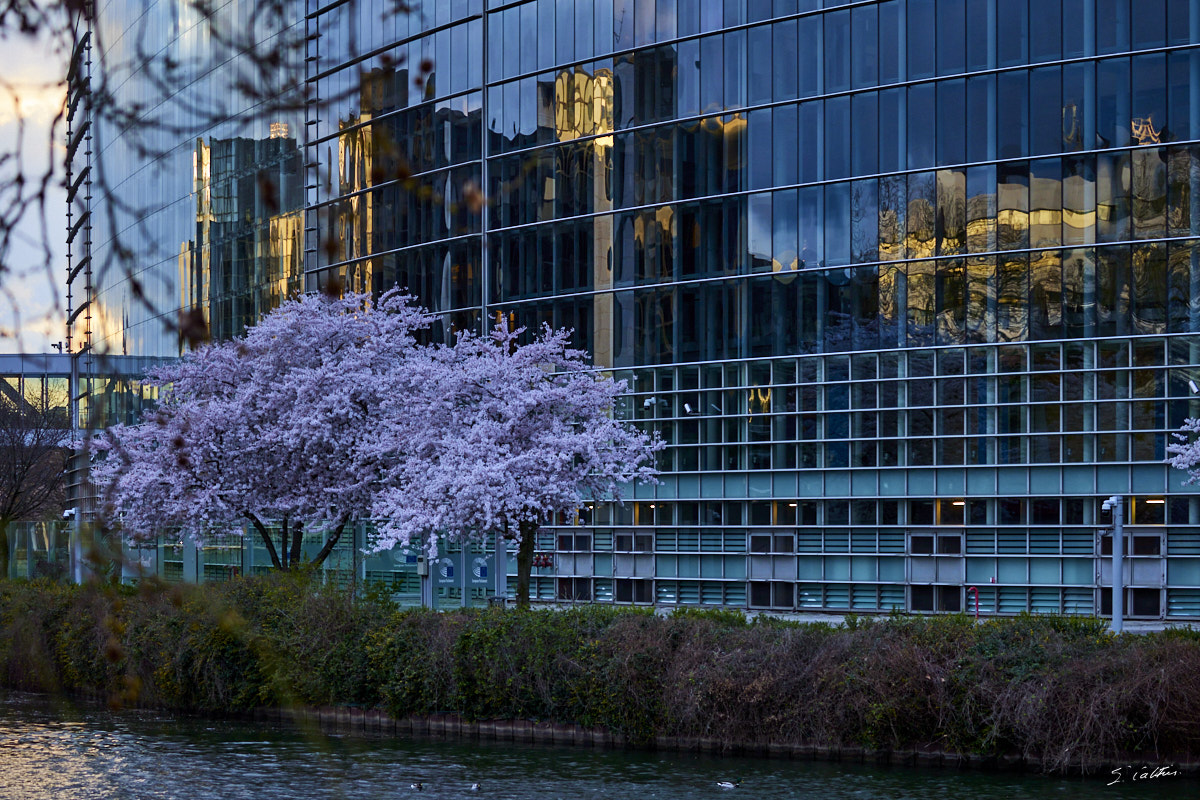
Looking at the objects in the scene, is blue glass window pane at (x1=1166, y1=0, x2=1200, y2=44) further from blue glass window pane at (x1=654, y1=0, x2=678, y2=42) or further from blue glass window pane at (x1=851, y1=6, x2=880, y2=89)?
blue glass window pane at (x1=654, y1=0, x2=678, y2=42)

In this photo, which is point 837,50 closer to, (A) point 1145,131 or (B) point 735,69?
(B) point 735,69

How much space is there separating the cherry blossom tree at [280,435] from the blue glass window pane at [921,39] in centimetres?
1521

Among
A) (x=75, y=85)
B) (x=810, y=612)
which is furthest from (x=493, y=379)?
(x=75, y=85)

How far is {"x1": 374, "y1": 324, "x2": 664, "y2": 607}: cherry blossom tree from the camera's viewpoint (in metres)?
31.8

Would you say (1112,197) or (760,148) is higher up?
(760,148)

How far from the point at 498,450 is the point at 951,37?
17.8 meters

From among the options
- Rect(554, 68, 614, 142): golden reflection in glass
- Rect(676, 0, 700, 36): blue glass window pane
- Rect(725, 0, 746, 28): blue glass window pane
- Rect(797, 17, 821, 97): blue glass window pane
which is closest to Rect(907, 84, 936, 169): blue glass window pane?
Rect(797, 17, 821, 97): blue glass window pane

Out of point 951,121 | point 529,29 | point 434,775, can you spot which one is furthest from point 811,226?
point 434,775

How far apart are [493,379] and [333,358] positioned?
21.2 feet

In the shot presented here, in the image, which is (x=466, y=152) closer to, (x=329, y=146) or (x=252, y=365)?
(x=329, y=146)

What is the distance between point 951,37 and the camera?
135 ft

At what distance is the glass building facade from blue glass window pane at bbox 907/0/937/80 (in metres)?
0.07

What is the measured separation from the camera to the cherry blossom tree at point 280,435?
37.0 meters

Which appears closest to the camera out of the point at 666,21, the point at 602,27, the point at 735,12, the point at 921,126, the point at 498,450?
the point at 498,450
